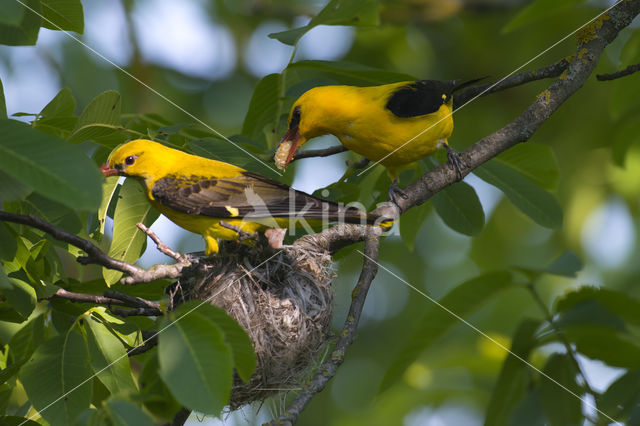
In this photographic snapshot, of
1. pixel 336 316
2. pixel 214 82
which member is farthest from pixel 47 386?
pixel 214 82

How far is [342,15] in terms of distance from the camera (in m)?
3.48

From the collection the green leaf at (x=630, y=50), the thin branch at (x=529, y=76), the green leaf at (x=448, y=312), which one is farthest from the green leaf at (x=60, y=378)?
the green leaf at (x=630, y=50)

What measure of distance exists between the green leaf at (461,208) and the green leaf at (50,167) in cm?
248

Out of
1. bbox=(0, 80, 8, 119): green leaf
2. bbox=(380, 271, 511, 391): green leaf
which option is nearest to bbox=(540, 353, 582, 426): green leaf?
bbox=(380, 271, 511, 391): green leaf

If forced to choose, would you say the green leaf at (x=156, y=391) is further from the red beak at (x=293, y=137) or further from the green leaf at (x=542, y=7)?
the green leaf at (x=542, y=7)

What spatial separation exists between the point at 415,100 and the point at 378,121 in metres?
0.29

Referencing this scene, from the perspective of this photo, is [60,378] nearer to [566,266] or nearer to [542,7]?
[566,266]

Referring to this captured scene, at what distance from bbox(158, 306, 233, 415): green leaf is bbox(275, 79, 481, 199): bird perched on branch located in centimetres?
199

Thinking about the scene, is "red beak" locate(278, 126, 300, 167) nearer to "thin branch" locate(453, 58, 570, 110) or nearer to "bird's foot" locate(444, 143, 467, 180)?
"bird's foot" locate(444, 143, 467, 180)

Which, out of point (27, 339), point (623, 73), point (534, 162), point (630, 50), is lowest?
point (27, 339)

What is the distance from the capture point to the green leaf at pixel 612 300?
282 centimetres

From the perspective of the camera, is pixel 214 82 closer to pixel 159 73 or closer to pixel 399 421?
pixel 159 73

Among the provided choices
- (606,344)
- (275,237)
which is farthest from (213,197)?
(606,344)

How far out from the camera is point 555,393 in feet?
9.39
